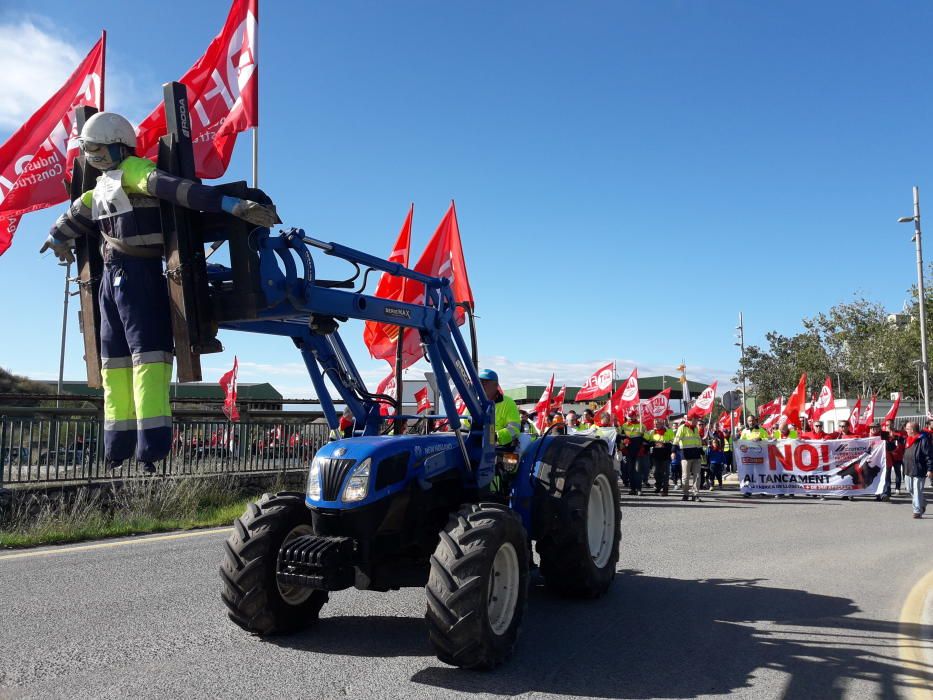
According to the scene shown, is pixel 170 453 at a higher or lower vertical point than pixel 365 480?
lower

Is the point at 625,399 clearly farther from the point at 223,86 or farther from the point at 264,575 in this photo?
the point at 264,575

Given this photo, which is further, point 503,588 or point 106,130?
point 503,588

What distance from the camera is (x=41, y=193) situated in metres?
13.2

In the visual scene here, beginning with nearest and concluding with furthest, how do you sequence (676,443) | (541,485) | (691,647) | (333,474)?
1. (333,474)
2. (691,647)
3. (541,485)
4. (676,443)

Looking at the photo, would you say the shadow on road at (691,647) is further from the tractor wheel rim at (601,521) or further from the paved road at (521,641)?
the tractor wheel rim at (601,521)

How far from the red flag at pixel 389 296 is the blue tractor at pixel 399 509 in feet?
12.0

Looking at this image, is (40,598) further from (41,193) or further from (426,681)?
(41,193)

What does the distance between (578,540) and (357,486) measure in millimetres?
2212

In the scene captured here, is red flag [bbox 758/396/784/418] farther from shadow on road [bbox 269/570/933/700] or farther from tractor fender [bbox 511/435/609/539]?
tractor fender [bbox 511/435/609/539]

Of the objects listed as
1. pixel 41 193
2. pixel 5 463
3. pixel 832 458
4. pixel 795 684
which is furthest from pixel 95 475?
pixel 832 458

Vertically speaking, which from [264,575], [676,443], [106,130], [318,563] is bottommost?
[264,575]

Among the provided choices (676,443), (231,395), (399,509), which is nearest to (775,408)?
(676,443)

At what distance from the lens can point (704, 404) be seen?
22422mm

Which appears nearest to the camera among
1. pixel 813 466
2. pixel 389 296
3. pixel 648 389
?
pixel 389 296
